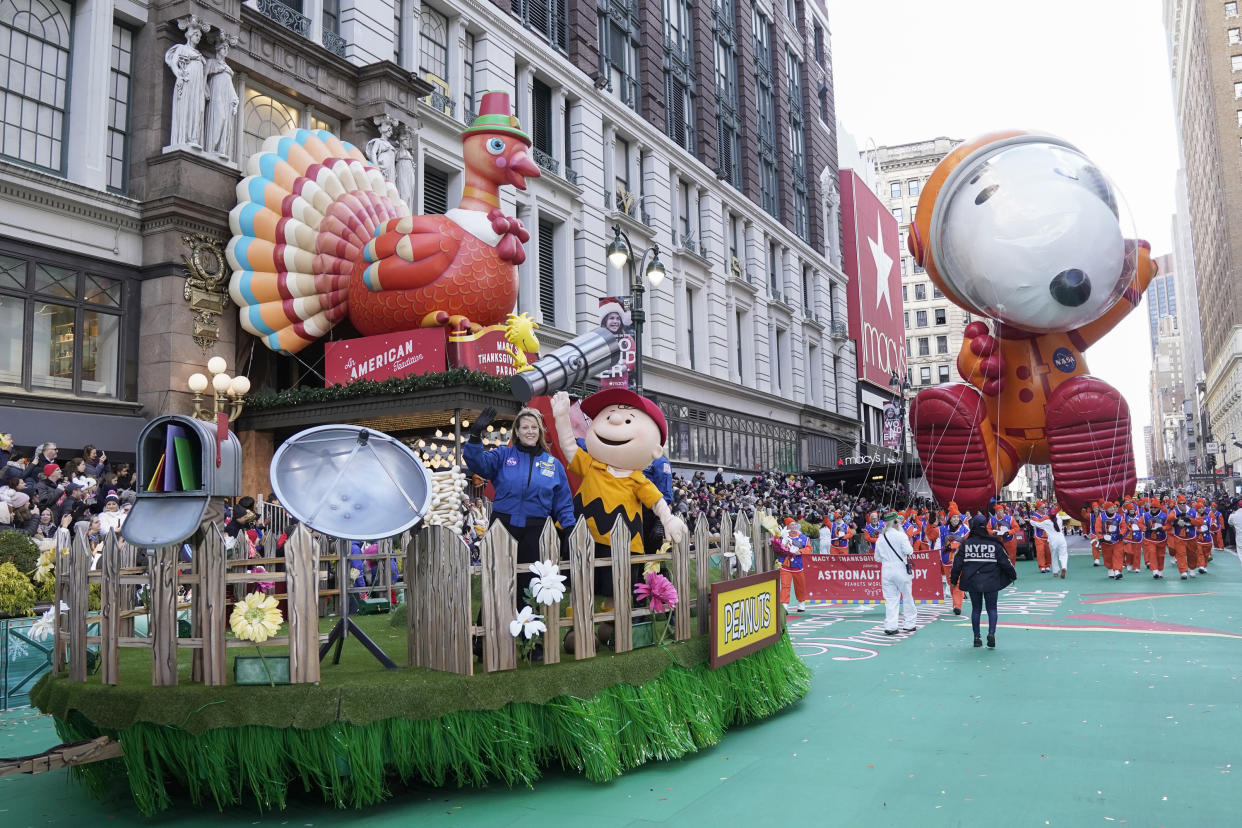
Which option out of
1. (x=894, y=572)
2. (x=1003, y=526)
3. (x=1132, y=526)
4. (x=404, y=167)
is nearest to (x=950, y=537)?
(x=1003, y=526)

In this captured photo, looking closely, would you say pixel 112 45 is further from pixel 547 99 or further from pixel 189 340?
pixel 547 99

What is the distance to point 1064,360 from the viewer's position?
22094 mm

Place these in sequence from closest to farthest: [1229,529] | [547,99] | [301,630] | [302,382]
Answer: [301,630] < [302,382] < [547,99] < [1229,529]

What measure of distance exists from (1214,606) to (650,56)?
88.5ft

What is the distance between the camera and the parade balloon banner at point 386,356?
17.4 metres

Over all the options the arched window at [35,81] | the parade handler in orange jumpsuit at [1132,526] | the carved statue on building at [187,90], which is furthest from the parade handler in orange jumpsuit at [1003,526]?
the arched window at [35,81]

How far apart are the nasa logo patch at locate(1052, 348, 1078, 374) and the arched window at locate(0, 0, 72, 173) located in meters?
21.5

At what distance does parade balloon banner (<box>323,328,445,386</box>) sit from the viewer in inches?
683

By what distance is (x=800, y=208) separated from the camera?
48.8m

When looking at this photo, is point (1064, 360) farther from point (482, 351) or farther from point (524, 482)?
point (524, 482)

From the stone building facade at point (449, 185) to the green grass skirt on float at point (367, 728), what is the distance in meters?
12.0

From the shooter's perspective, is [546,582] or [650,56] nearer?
[546,582]

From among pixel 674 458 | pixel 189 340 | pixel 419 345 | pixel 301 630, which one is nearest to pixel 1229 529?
pixel 674 458

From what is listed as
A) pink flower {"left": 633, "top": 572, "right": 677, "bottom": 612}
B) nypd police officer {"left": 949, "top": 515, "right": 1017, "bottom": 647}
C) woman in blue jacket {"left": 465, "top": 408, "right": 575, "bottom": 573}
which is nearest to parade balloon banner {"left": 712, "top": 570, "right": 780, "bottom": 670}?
pink flower {"left": 633, "top": 572, "right": 677, "bottom": 612}
